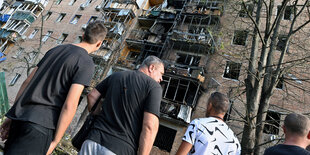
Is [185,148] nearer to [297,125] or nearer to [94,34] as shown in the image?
[297,125]

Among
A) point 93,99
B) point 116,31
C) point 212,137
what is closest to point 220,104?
point 212,137

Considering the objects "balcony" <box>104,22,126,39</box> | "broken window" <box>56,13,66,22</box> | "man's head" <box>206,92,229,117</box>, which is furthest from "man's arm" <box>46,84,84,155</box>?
"broken window" <box>56,13,66,22</box>

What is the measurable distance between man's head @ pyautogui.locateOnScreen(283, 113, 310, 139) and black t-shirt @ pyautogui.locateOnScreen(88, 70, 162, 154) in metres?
1.65

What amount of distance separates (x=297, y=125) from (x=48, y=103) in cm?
284

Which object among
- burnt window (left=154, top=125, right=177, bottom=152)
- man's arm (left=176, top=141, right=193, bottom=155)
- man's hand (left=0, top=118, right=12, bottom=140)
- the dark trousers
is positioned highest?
man's arm (left=176, top=141, right=193, bottom=155)

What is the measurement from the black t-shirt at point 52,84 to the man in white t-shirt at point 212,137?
1.52 metres

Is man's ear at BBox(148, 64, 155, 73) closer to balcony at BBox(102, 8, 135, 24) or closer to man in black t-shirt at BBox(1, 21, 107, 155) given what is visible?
man in black t-shirt at BBox(1, 21, 107, 155)

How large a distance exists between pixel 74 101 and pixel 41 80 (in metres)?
0.47

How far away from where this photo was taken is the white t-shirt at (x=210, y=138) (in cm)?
243

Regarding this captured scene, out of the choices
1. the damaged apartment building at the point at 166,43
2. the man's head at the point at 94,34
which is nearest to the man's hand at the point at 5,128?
the man's head at the point at 94,34

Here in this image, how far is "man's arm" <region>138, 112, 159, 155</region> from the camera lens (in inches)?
72.4

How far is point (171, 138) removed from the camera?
12.6 metres

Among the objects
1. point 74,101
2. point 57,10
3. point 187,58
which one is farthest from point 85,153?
point 57,10

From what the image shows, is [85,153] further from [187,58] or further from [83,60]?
[187,58]
